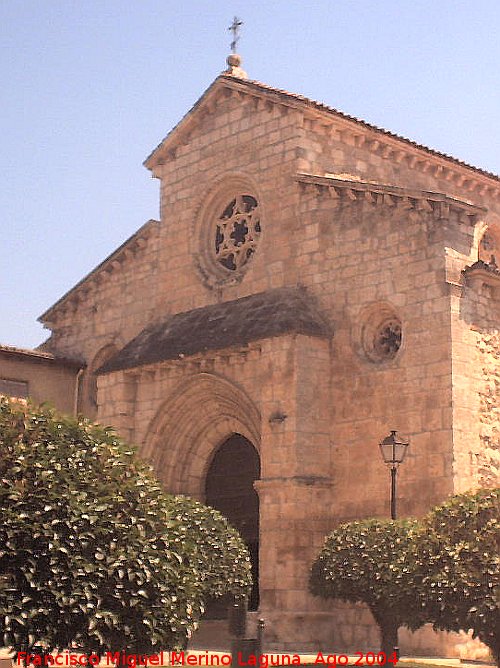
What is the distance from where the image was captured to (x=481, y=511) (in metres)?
14.5

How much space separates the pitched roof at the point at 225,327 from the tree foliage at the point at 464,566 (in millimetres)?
7004

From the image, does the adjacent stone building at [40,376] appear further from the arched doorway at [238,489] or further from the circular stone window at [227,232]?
the arched doorway at [238,489]

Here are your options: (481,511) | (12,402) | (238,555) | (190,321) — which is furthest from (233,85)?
(12,402)

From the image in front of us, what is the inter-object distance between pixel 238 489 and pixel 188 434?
5.86 feet

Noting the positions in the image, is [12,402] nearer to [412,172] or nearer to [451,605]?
[451,605]

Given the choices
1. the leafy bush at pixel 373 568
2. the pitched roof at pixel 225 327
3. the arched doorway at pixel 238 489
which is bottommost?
the leafy bush at pixel 373 568

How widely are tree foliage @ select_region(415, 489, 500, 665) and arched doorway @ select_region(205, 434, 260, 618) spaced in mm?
8014

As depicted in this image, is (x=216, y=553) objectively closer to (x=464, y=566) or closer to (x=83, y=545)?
(x=464, y=566)

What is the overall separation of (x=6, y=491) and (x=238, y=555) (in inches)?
328

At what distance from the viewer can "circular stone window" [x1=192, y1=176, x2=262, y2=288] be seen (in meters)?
24.4

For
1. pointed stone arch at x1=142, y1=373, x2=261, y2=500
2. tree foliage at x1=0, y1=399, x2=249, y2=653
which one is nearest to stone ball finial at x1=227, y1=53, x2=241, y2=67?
pointed stone arch at x1=142, y1=373, x2=261, y2=500

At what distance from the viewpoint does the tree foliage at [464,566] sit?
14.0m

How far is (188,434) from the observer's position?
24328 mm

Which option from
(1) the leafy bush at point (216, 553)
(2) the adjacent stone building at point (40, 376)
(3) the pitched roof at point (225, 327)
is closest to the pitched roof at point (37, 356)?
(2) the adjacent stone building at point (40, 376)
